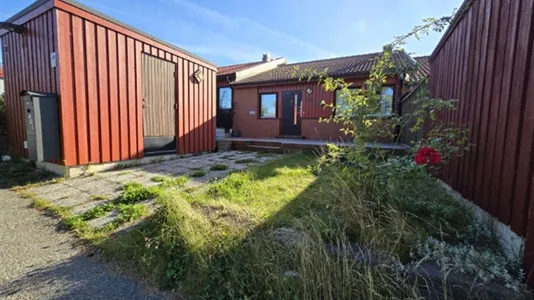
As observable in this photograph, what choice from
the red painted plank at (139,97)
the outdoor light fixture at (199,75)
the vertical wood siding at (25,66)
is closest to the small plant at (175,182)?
the red painted plank at (139,97)

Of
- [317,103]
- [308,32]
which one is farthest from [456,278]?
[308,32]

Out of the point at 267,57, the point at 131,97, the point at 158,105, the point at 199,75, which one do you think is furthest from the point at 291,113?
the point at 267,57

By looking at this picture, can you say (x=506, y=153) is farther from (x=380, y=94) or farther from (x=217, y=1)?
(x=217, y=1)

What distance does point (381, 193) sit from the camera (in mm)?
2059

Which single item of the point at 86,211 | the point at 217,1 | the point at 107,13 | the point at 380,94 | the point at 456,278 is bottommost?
the point at 86,211

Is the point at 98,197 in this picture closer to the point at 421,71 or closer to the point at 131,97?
the point at 131,97

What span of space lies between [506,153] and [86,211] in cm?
385

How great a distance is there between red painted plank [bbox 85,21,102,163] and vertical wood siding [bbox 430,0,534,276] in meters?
5.39

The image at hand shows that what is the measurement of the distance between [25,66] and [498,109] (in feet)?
23.2

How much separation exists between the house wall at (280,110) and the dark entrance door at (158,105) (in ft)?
15.1

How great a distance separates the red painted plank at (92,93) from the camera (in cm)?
420

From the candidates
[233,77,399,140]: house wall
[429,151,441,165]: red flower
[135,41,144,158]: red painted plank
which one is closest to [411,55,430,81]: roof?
[233,77,399,140]: house wall

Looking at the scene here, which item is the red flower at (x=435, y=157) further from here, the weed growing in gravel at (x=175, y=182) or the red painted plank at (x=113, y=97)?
the red painted plank at (x=113, y=97)

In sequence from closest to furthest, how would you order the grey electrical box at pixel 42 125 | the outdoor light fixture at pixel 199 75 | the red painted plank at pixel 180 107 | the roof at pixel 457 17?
the roof at pixel 457 17 < the grey electrical box at pixel 42 125 < the red painted plank at pixel 180 107 < the outdoor light fixture at pixel 199 75
